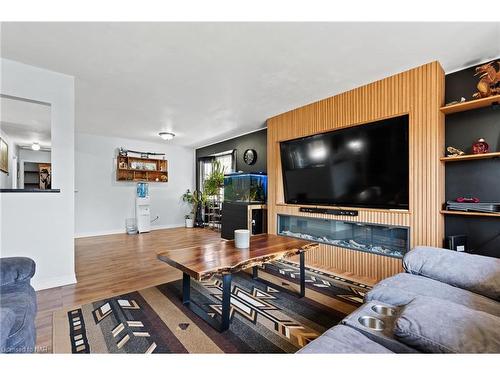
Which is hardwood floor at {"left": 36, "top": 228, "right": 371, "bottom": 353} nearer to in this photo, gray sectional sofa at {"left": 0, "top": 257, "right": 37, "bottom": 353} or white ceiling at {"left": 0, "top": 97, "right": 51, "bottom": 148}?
gray sectional sofa at {"left": 0, "top": 257, "right": 37, "bottom": 353}

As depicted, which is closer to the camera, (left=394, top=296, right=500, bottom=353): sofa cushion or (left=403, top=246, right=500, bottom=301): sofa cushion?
(left=394, top=296, right=500, bottom=353): sofa cushion

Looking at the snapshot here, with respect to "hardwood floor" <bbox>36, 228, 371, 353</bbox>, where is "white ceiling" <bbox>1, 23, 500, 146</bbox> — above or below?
above

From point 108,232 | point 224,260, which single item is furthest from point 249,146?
point 108,232

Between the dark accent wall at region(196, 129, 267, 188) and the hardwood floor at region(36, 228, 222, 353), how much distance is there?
1705 millimetres

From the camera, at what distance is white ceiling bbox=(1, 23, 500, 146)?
1812 mm

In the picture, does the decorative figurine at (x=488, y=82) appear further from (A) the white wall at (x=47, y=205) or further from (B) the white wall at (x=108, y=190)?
(B) the white wall at (x=108, y=190)

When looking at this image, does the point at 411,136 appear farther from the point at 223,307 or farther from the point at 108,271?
the point at 108,271

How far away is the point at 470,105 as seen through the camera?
6.93ft

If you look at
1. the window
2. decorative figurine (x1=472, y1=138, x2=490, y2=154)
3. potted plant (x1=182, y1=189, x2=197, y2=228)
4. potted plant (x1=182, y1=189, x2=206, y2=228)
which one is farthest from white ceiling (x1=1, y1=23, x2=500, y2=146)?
potted plant (x1=182, y1=189, x2=197, y2=228)

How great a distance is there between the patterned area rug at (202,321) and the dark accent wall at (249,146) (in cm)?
274

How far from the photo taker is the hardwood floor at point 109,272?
2061 millimetres

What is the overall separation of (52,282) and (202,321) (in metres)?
1.80

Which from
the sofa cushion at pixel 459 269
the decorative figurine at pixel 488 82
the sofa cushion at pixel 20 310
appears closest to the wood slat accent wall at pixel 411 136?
the decorative figurine at pixel 488 82
